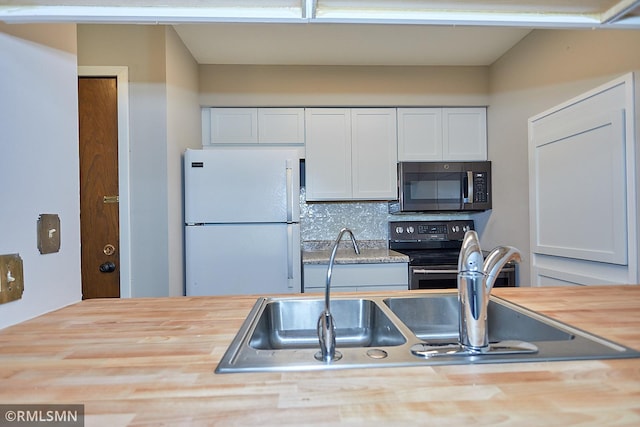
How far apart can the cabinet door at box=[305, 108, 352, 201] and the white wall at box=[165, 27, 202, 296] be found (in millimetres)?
925

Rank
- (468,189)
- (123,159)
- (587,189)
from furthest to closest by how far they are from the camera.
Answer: (468,189), (123,159), (587,189)

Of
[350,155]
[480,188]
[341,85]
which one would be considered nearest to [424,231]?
[480,188]

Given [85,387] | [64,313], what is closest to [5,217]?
[64,313]

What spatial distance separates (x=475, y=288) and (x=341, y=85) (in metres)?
2.51

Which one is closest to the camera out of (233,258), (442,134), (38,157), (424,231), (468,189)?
(38,157)

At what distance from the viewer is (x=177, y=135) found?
237 cm

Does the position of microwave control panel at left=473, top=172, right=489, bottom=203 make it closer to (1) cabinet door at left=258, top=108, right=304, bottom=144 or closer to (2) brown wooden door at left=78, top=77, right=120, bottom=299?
(1) cabinet door at left=258, top=108, right=304, bottom=144

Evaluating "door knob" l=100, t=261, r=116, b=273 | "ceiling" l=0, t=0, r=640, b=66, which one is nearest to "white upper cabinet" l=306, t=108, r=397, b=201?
"door knob" l=100, t=261, r=116, b=273

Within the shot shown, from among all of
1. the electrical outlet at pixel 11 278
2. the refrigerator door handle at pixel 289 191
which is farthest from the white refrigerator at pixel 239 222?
the electrical outlet at pixel 11 278

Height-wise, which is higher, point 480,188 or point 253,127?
point 253,127

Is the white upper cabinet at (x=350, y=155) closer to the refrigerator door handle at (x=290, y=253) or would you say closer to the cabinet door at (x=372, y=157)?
the cabinet door at (x=372, y=157)

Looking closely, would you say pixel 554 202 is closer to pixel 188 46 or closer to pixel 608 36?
pixel 608 36

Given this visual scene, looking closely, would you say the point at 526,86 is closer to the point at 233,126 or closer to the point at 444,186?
the point at 444,186

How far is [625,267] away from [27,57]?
7.40ft
